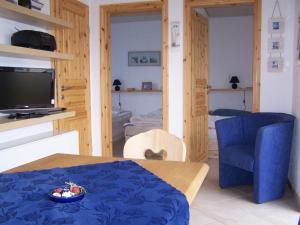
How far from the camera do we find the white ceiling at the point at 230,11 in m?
6.03

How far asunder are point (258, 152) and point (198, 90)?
1.71 metres

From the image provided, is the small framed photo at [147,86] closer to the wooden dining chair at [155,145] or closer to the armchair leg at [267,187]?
the armchair leg at [267,187]

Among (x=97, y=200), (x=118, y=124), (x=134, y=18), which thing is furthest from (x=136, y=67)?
(x=97, y=200)

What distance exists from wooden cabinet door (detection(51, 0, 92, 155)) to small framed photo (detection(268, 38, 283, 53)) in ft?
7.49

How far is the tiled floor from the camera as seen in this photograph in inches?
112

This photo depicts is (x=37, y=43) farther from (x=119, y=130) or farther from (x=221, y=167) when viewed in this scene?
(x=119, y=130)

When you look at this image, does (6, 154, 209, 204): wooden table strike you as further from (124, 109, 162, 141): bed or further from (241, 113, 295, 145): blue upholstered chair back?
(124, 109, 162, 141): bed

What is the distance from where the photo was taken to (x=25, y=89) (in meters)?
3.20

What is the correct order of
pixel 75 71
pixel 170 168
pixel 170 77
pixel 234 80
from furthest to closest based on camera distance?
1. pixel 234 80
2. pixel 170 77
3. pixel 75 71
4. pixel 170 168

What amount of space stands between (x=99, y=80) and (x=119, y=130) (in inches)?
76.6

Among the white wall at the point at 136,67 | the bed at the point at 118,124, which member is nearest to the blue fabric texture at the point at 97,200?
the bed at the point at 118,124

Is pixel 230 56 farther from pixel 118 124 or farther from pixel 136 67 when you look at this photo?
pixel 118 124

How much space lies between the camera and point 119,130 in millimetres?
6430

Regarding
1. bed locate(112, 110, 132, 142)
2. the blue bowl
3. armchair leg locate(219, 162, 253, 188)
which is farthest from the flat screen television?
bed locate(112, 110, 132, 142)
